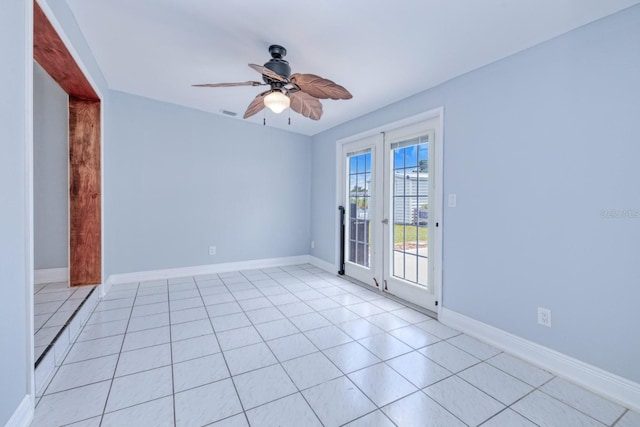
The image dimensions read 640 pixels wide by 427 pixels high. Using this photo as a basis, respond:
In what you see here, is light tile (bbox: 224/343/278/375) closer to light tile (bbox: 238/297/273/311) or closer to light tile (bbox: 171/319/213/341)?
light tile (bbox: 171/319/213/341)

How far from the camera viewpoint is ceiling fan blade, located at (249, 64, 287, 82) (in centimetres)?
179

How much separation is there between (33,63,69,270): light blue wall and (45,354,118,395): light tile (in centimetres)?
186

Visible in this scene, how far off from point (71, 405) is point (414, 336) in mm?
2458

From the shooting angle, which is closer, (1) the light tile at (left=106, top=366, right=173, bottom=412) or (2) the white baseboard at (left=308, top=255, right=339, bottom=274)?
(1) the light tile at (left=106, top=366, right=173, bottom=412)

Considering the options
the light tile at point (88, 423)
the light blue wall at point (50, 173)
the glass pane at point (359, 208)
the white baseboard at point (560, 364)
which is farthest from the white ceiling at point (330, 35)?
the light tile at point (88, 423)

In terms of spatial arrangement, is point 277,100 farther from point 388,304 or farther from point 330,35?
point 388,304

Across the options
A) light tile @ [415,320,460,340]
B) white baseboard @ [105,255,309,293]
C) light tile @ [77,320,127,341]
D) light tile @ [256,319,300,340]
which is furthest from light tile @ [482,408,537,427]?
white baseboard @ [105,255,309,293]

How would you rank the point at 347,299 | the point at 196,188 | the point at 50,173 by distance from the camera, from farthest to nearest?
the point at 196,188
the point at 347,299
the point at 50,173

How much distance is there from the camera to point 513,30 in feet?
6.36

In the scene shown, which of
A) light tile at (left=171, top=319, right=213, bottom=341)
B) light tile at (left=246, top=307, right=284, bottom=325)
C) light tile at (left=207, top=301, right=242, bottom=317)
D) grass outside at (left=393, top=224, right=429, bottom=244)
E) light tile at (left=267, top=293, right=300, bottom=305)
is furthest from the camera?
light tile at (left=267, top=293, right=300, bottom=305)

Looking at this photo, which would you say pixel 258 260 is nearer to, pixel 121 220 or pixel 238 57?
pixel 121 220

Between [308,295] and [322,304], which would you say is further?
[308,295]

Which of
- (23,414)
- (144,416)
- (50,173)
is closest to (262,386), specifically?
(144,416)

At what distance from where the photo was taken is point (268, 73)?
187cm
